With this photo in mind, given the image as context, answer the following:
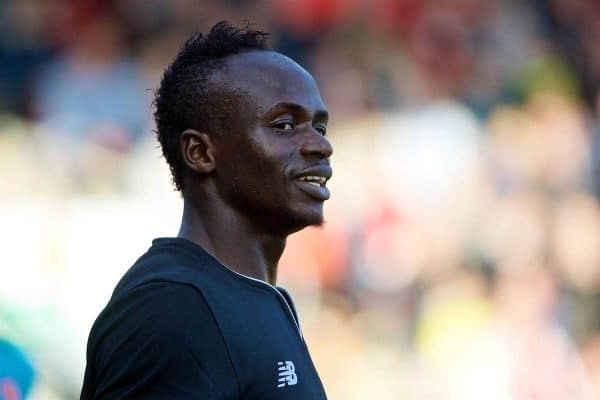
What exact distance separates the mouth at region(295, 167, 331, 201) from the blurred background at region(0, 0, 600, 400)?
12.6 feet

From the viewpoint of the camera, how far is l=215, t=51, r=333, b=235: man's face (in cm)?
262

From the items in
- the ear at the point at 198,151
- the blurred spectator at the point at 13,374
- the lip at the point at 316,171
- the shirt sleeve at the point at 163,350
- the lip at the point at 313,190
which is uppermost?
the ear at the point at 198,151

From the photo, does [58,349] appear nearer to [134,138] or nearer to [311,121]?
[134,138]

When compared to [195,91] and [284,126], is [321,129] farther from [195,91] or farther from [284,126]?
[195,91]

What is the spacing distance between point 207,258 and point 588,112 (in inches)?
262

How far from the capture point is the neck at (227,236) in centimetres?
262

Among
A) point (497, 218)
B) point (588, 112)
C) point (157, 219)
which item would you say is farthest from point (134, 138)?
point (588, 112)

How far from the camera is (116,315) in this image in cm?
235

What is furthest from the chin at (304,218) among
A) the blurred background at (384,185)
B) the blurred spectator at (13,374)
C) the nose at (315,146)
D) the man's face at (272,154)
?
the blurred background at (384,185)

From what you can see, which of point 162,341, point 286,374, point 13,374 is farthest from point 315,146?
point 13,374

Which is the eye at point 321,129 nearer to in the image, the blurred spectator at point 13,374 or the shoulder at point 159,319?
the shoulder at point 159,319

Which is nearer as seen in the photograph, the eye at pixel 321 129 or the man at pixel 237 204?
the man at pixel 237 204

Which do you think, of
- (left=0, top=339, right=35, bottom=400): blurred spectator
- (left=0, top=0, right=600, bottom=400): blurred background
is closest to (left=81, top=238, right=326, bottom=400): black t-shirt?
(left=0, top=339, right=35, bottom=400): blurred spectator

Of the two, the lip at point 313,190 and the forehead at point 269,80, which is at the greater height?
the forehead at point 269,80
